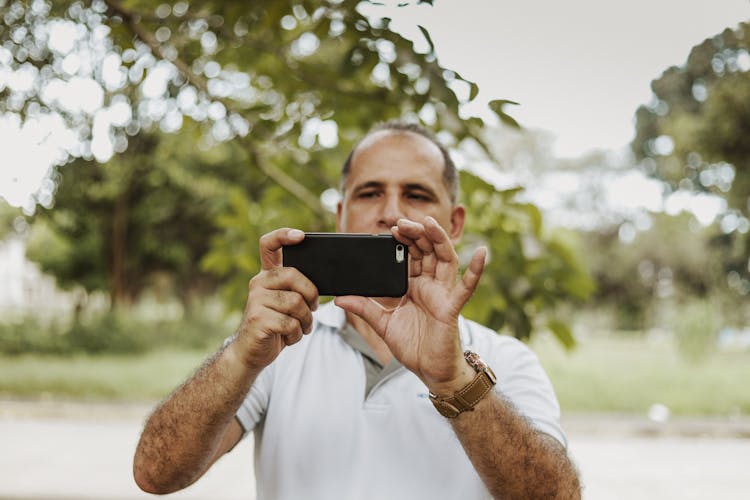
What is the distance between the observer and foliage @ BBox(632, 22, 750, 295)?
456 inches

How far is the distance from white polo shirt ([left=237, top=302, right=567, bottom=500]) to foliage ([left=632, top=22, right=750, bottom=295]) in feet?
4.60

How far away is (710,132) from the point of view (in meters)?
12.3

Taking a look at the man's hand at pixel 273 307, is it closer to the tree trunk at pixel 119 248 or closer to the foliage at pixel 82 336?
the foliage at pixel 82 336

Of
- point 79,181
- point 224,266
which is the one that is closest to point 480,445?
point 224,266

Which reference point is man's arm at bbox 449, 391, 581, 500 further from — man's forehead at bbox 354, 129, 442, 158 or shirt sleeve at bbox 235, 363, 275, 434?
man's forehead at bbox 354, 129, 442, 158

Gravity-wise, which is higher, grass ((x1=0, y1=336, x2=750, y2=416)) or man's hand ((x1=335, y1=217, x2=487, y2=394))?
grass ((x1=0, y1=336, x2=750, y2=416))

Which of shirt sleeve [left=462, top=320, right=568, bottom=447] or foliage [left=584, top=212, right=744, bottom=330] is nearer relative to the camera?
shirt sleeve [left=462, top=320, right=568, bottom=447]

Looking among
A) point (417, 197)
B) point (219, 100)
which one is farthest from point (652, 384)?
point (417, 197)

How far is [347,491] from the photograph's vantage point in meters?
1.77

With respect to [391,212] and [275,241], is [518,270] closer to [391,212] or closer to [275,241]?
[391,212]

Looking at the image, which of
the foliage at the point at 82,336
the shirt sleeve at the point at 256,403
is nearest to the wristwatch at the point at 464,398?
the shirt sleeve at the point at 256,403

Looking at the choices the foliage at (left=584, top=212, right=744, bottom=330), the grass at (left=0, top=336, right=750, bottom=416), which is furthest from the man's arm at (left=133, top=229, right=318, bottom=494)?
the foliage at (left=584, top=212, right=744, bottom=330)

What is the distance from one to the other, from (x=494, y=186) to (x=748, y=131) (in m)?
10.7

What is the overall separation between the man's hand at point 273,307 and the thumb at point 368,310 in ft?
0.26
